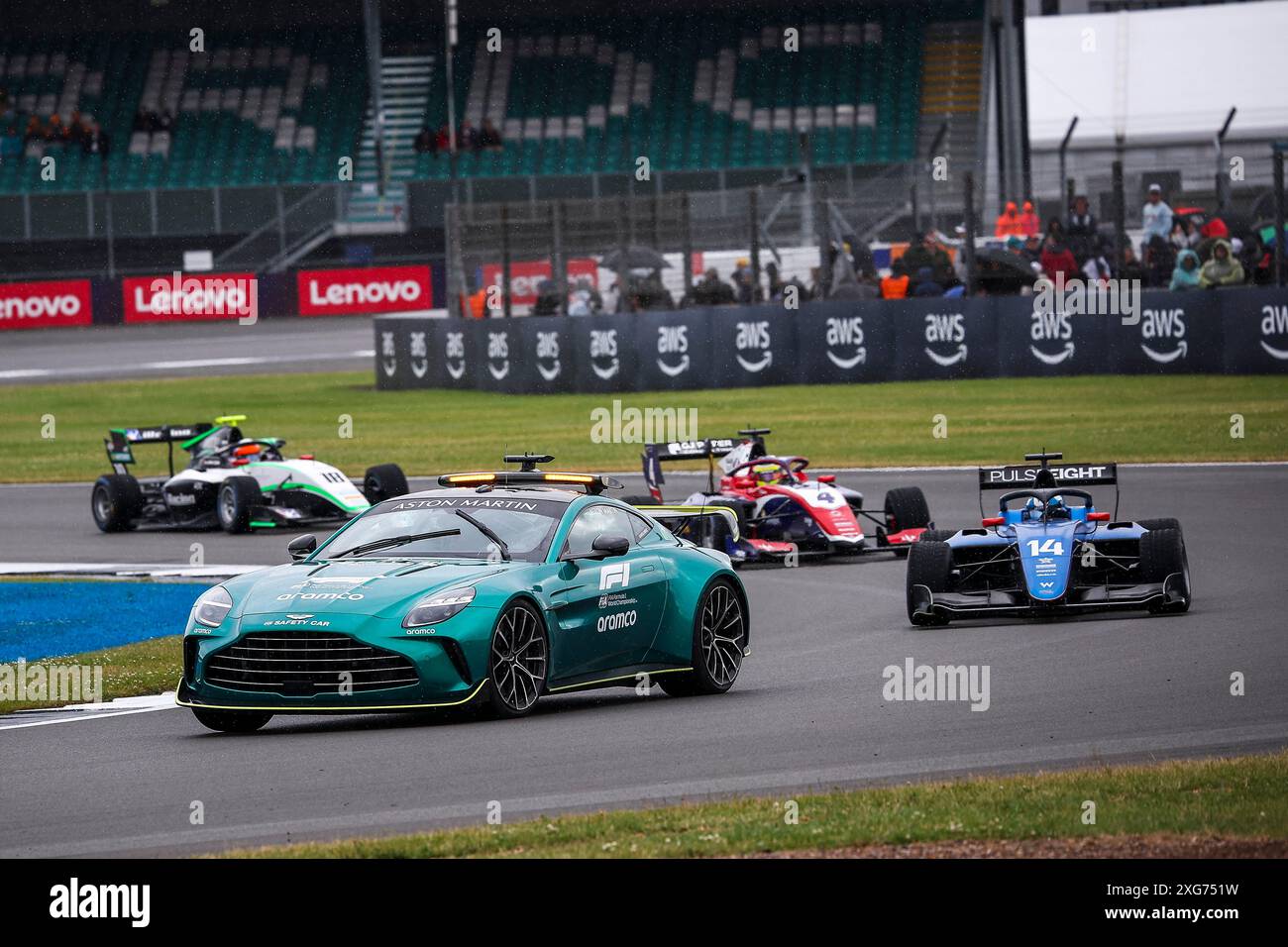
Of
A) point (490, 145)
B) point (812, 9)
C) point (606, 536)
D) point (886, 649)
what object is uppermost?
point (812, 9)

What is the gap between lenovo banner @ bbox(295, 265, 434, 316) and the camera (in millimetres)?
54625

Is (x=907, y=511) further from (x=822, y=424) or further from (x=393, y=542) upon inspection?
(x=822, y=424)

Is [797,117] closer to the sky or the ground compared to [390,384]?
closer to the sky

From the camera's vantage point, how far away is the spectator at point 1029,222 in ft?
104

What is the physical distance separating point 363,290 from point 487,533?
148 feet

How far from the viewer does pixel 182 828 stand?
25.1ft

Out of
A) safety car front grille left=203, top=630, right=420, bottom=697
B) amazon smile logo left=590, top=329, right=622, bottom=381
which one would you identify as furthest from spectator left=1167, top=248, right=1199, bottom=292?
safety car front grille left=203, top=630, right=420, bottom=697

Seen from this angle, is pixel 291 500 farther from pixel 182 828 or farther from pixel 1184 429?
pixel 182 828

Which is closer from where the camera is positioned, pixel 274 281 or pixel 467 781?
pixel 467 781

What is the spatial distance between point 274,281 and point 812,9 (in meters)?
16.7

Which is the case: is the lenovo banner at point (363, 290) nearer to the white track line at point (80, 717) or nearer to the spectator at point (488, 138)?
the spectator at point (488, 138)

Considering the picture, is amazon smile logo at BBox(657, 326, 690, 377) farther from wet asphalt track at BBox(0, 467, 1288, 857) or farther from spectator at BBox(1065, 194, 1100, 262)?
wet asphalt track at BBox(0, 467, 1288, 857)
